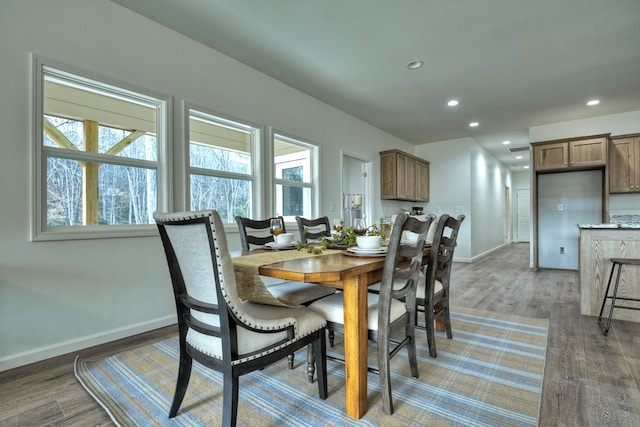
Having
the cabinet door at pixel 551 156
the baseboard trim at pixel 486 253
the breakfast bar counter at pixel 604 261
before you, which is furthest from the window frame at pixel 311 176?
the baseboard trim at pixel 486 253

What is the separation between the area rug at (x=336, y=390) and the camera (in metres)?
1.48

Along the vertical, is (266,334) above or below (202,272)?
below

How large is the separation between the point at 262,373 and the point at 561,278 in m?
4.99

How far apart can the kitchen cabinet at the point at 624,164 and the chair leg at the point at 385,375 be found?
18.0 ft

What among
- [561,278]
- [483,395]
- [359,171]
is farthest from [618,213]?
[483,395]

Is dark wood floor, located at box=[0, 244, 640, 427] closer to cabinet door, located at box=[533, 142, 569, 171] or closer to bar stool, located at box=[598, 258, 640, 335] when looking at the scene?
bar stool, located at box=[598, 258, 640, 335]

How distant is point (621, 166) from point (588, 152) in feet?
1.60

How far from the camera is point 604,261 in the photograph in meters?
2.94

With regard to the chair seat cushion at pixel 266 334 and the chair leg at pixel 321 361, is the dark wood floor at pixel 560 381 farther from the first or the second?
the chair leg at pixel 321 361

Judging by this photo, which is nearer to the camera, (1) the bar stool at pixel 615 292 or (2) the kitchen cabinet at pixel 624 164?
(1) the bar stool at pixel 615 292

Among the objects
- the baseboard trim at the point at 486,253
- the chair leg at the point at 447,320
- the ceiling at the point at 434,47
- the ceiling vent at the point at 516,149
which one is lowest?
the baseboard trim at the point at 486,253

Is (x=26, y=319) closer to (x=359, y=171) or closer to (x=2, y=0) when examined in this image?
(x=2, y=0)

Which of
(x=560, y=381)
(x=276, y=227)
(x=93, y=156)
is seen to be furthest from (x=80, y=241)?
(x=560, y=381)

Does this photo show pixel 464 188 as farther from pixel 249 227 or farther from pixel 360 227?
pixel 249 227
